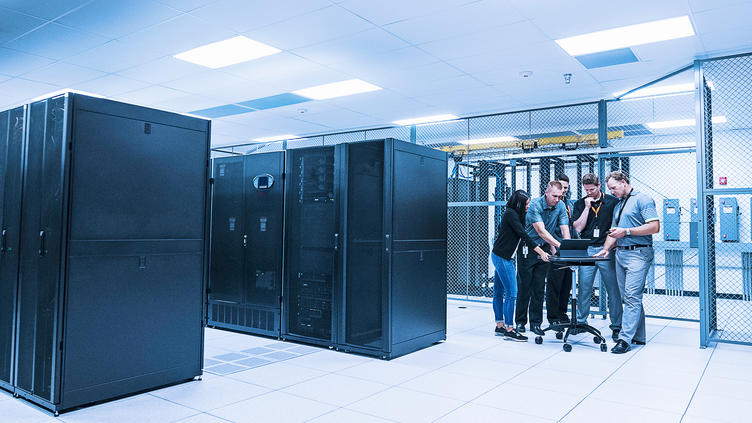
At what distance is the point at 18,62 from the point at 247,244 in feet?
11.7

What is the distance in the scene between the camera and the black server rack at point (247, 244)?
191 inches

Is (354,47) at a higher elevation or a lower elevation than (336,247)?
higher

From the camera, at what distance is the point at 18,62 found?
5734 mm

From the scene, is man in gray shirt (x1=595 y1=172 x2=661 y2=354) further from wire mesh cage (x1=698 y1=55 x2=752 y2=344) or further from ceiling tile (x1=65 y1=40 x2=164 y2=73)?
ceiling tile (x1=65 y1=40 x2=164 y2=73)

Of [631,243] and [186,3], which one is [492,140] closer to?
[631,243]

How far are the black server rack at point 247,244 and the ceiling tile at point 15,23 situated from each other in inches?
81.2

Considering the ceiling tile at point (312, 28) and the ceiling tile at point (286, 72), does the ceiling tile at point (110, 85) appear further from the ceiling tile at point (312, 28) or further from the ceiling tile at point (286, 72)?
the ceiling tile at point (312, 28)

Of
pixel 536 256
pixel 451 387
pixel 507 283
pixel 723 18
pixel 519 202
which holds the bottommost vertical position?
pixel 451 387

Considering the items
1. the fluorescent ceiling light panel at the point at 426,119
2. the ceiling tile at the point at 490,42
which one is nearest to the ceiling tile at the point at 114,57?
the ceiling tile at the point at 490,42

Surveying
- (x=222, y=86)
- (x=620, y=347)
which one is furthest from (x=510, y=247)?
(x=222, y=86)

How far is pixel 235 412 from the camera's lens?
109 inches

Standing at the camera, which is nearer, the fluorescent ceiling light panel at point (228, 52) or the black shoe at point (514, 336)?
the black shoe at point (514, 336)

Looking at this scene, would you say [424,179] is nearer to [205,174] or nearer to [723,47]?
[205,174]

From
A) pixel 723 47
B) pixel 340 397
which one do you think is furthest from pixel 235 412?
pixel 723 47
